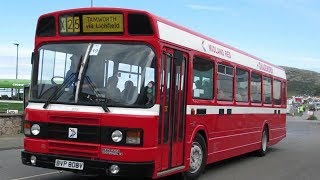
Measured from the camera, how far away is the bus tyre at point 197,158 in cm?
1010

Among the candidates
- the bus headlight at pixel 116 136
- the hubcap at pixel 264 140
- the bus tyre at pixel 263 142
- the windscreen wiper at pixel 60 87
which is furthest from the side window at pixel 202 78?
the hubcap at pixel 264 140

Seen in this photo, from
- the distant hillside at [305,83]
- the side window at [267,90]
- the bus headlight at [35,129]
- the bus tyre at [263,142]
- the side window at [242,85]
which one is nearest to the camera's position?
the bus headlight at [35,129]

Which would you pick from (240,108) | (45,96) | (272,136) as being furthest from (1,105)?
(45,96)

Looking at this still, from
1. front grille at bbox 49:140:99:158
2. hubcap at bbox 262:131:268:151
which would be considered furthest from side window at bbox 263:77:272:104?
front grille at bbox 49:140:99:158

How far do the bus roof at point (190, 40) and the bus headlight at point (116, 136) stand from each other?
1.64 metres

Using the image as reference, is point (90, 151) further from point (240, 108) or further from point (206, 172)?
point (240, 108)

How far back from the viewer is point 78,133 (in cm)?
828

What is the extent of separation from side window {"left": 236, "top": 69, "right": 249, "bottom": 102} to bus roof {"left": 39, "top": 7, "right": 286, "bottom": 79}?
0.81 feet

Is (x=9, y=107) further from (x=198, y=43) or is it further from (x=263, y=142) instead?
(x=198, y=43)

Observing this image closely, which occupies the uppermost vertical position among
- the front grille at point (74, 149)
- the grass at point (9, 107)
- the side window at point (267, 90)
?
the side window at point (267, 90)

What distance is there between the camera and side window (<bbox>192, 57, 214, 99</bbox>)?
10.1 meters

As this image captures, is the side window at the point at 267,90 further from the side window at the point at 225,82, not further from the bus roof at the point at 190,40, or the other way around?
the side window at the point at 225,82

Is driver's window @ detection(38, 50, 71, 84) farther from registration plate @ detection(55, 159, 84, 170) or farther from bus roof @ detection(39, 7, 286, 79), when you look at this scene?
registration plate @ detection(55, 159, 84, 170)

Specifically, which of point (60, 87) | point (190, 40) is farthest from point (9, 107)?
point (60, 87)
